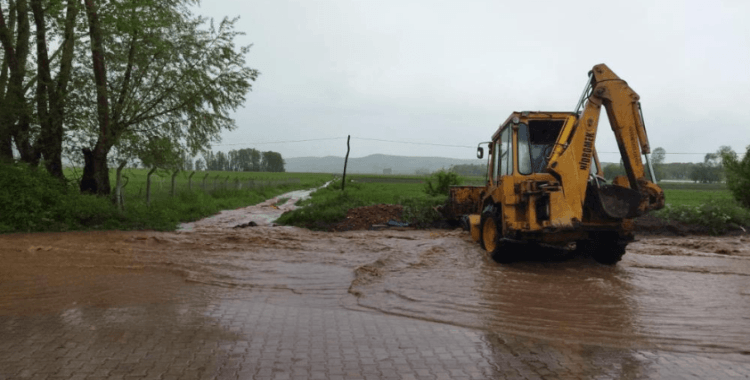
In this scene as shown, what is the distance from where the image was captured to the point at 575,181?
871 centimetres

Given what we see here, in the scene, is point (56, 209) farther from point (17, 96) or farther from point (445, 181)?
point (445, 181)

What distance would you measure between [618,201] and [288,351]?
622cm

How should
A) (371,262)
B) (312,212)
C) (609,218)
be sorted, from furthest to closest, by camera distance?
1. (312,212)
2. (371,262)
3. (609,218)

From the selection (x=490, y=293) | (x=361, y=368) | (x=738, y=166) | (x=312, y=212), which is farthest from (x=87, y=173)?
(x=738, y=166)

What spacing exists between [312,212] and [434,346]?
13.2m

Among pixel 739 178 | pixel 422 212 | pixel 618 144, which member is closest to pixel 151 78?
pixel 422 212

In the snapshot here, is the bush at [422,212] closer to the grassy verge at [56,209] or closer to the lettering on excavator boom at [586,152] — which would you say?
the grassy verge at [56,209]

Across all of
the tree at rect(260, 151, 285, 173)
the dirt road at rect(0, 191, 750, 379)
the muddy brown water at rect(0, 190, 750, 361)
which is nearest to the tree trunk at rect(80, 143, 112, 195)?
the muddy brown water at rect(0, 190, 750, 361)

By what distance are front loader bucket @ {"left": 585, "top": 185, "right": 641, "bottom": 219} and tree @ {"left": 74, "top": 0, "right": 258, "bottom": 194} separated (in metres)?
13.3

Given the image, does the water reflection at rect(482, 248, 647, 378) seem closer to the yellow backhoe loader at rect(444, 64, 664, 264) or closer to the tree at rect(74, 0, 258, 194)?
the yellow backhoe loader at rect(444, 64, 664, 264)

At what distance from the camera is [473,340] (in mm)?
5488

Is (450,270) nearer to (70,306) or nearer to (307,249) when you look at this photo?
(307,249)

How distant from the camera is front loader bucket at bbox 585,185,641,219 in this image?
339 inches

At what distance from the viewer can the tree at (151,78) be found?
16797 millimetres
